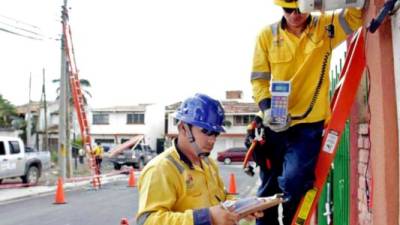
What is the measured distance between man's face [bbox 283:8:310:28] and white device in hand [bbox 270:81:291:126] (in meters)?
0.46

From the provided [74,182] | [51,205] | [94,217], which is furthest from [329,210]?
[74,182]

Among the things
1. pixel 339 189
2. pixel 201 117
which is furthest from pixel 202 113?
pixel 339 189

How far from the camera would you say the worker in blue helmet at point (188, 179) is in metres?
2.40

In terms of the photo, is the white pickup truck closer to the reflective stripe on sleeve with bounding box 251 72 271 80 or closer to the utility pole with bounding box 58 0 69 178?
the utility pole with bounding box 58 0 69 178

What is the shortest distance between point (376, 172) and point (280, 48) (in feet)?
3.20

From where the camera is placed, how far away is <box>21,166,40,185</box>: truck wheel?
20.8m

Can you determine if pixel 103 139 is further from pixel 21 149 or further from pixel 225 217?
pixel 225 217

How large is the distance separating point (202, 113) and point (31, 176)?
1968cm

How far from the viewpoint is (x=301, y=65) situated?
340 centimetres

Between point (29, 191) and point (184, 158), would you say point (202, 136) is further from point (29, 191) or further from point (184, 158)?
point (29, 191)

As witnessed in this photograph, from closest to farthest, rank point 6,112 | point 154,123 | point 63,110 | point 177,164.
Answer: point 177,164 < point 63,110 < point 6,112 < point 154,123

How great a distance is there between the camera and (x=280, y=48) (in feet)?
11.4

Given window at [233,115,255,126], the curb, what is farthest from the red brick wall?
window at [233,115,255,126]

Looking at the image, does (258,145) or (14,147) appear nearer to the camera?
(258,145)
